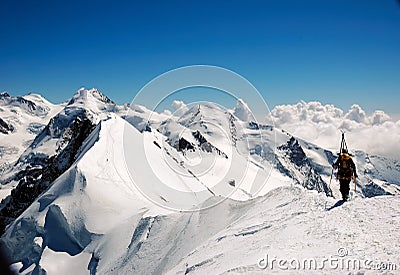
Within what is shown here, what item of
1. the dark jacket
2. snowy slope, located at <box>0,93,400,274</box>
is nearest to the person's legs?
the dark jacket

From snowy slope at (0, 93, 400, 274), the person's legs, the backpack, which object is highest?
the backpack

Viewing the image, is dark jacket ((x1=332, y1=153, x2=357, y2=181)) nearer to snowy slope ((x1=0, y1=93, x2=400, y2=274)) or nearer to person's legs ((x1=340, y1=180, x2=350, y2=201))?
person's legs ((x1=340, y1=180, x2=350, y2=201))

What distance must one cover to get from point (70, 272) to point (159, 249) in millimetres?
5871

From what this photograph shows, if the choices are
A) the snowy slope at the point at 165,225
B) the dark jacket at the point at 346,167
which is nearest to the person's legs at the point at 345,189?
the dark jacket at the point at 346,167

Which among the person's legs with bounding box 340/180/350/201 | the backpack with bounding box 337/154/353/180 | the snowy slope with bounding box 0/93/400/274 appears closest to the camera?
the snowy slope with bounding box 0/93/400/274

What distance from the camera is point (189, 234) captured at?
16.5 metres

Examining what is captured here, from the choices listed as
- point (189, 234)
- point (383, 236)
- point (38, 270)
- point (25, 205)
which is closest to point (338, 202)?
point (383, 236)

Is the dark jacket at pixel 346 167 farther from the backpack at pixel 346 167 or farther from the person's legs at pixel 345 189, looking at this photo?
the person's legs at pixel 345 189

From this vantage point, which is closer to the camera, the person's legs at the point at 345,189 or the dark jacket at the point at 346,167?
the person's legs at the point at 345,189

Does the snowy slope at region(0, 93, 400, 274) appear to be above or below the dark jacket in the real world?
below

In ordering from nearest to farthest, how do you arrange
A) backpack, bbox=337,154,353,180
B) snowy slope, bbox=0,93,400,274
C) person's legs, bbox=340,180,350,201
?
snowy slope, bbox=0,93,400,274 → person's legs, bbox=340,180,350,201 → backpack, bbox=337,154,353,180

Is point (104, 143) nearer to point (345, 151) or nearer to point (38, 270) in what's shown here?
point (38, 270)

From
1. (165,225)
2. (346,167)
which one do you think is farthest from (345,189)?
(165,225)

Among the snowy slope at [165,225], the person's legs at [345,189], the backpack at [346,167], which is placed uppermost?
the backpack at [346,167]
